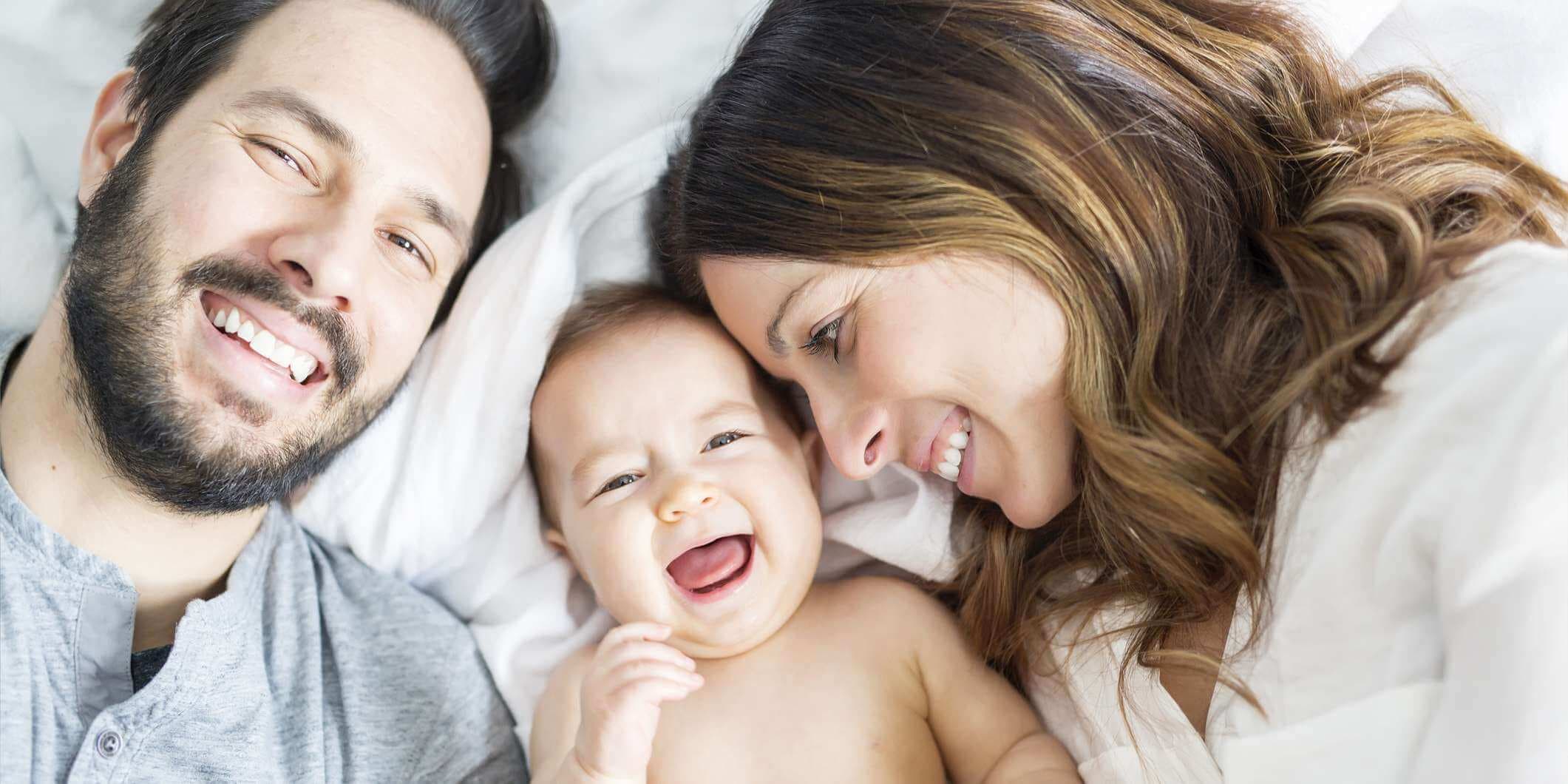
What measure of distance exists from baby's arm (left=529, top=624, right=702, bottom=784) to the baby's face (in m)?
0.14

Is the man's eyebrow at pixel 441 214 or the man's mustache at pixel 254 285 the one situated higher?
the man's eyebrow at pixel 441 214

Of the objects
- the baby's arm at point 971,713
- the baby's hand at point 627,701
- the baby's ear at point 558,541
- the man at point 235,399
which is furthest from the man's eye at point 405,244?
the baby's arm at point 971,713

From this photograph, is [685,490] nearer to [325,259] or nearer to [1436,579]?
[325,259]

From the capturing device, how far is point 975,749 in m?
1.82

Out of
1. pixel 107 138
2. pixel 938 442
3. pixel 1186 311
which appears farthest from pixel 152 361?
pixel 1186 311

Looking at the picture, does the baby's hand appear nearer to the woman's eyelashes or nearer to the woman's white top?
the woman's eyelashes

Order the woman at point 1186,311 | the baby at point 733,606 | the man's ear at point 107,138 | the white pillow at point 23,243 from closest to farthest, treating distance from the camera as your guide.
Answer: the woman at point 1186,311 → the baby at point 733,606 → the man's ear at point 107,138 → the white pillow at point 23,243

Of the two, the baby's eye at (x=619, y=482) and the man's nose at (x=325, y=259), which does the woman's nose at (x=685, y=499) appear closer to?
the baby's eye at (x=619, y=482)

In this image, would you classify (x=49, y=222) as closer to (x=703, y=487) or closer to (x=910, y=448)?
(x=703, y=487)

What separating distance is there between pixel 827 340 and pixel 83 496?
1.30 meters

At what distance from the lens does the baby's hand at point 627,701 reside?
5.11 ft

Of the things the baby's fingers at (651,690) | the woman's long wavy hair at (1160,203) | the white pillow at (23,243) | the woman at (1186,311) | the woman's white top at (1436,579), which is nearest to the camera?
the woman's white top at (1436,579)

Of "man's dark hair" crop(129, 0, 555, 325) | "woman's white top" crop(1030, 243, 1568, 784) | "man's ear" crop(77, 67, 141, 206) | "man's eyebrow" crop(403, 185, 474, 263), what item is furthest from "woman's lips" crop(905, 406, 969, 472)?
"man's ear" crop(77, 67, 141, 206)

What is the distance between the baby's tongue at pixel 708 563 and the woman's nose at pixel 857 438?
250mm
